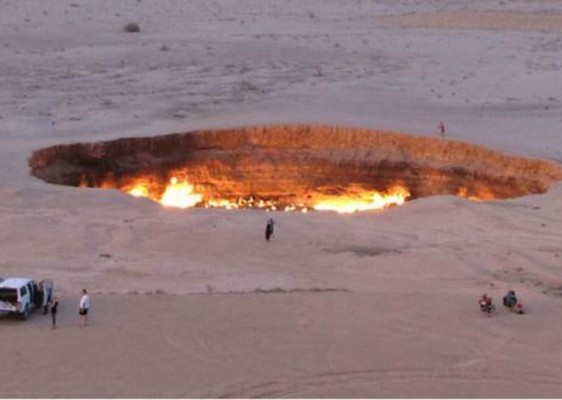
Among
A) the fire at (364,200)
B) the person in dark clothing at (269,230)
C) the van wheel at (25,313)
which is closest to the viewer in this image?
the van wheel at (25,313)

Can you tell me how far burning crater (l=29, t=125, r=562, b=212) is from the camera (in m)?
27.0

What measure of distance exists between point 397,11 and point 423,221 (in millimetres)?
46484

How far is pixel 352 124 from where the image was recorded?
30.0m

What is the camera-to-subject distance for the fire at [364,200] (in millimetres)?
27550

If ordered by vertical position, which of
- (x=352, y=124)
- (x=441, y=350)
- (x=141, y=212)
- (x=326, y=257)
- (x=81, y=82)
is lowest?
(x=441, y=350)

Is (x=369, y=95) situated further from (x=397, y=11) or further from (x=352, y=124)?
(x=397, y=11)

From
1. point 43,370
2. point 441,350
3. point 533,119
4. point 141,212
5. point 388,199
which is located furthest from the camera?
point 533,119

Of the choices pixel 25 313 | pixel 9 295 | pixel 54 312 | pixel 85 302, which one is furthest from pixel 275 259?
pixel 9 295

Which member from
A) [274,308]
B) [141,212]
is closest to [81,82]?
[141,212]

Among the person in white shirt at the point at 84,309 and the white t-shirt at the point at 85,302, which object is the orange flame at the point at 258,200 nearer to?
the person in white shirt at the point at 84,309

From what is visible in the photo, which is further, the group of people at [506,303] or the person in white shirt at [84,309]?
the group of people at [506,303]

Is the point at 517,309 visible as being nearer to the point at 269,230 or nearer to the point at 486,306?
the point at 486,306

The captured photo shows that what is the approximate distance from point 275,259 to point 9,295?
5.55 metres

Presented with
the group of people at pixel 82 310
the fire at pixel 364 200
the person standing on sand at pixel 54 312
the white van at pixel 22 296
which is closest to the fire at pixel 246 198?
the fire at pixel 364 200
